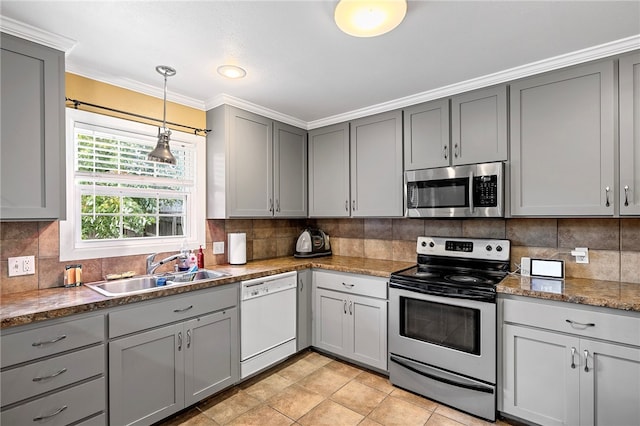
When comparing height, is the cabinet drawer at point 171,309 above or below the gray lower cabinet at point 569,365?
above

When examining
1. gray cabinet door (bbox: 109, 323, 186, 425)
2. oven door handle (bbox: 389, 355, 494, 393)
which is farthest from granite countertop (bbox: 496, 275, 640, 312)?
gray cabinet door (bbox: 109, 323, 186, 425)

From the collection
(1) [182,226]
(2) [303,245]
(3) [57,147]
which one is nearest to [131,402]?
(1) [182,226]

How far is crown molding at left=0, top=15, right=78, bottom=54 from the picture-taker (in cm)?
165

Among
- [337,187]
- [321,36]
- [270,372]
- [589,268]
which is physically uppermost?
[321,36]

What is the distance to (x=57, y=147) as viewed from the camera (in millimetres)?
1836

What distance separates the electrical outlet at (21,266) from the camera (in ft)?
6.22

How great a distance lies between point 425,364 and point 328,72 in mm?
2237

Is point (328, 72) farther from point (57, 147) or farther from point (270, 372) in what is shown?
point (270, 372)

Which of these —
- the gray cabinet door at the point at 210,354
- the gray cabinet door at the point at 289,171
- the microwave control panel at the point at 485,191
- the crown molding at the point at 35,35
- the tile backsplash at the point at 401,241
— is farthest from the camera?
the gray cabinet door at the point at 289,171

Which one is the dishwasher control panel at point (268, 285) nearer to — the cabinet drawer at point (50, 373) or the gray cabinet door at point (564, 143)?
the cabinet drawer at point (50, 373)

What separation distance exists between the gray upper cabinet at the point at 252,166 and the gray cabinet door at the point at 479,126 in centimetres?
160

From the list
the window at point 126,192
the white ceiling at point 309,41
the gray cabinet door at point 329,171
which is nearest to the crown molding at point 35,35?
the white ceiling at point 309,41

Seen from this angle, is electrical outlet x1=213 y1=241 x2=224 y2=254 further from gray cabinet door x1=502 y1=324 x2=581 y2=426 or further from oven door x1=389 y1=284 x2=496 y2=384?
gray cabinet door x1=502 y1=324 x2=581 y2=426

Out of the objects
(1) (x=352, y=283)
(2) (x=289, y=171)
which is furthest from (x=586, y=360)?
(2) (x=289, y=171)
